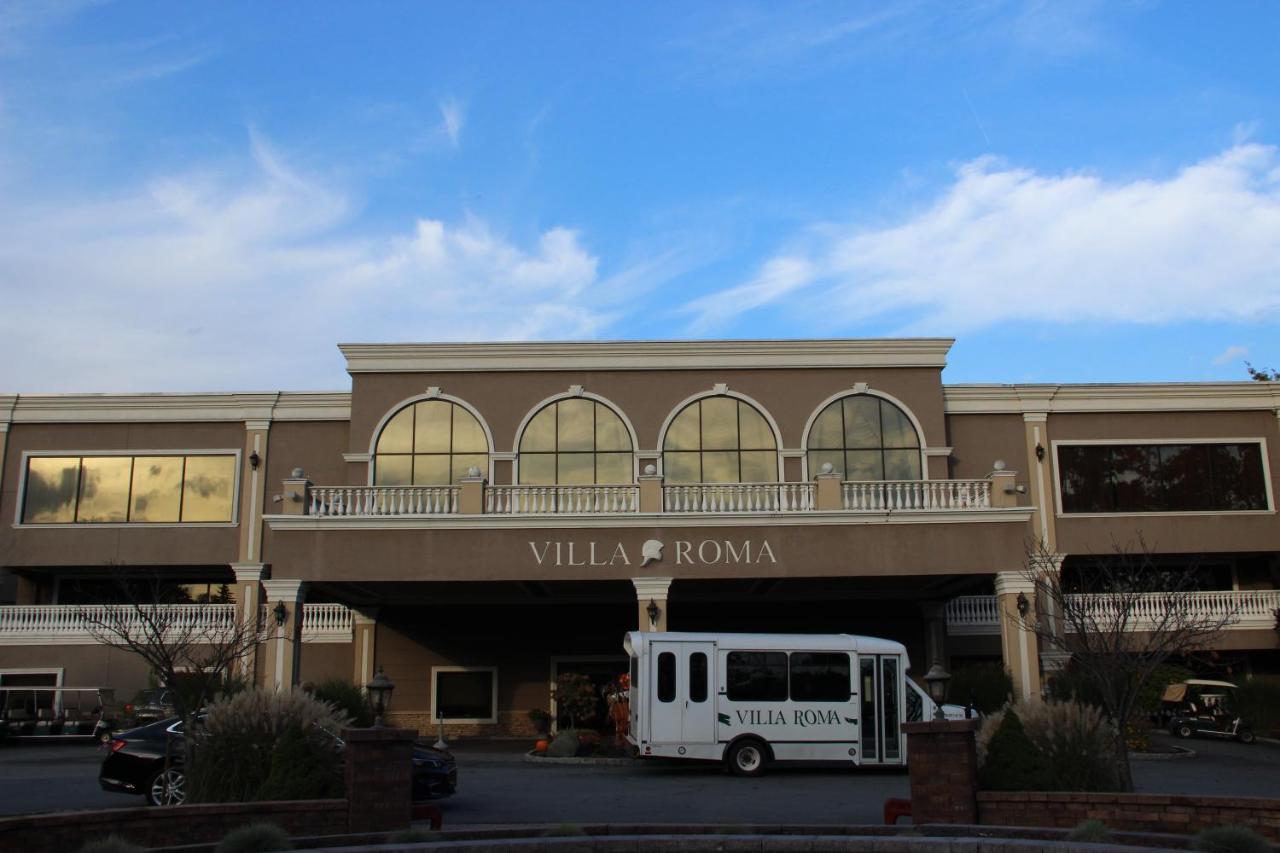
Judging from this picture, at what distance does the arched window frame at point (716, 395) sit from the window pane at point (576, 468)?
1.74m

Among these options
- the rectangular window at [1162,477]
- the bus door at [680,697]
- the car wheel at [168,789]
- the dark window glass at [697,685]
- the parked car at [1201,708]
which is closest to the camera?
the car wheel at [168,789]

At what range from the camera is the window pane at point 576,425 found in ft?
101

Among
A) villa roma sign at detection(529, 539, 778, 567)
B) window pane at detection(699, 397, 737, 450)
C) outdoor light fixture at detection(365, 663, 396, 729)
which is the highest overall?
window pane at detection(699, 397, 737, 450)

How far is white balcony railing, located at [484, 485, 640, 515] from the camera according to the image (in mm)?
25812

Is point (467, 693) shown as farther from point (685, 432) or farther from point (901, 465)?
point (901, 465)

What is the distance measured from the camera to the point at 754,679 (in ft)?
68.6

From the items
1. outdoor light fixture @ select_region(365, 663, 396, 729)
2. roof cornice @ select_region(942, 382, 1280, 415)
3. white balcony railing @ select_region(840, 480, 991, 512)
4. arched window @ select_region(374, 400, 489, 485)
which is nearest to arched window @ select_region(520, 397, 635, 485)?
arched window @ select_region(374, 400, 489, 485)

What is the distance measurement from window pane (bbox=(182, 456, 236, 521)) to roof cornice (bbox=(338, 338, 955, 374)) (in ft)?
14.7

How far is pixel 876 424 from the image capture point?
30906 mm

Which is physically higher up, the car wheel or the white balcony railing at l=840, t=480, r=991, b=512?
the white balcony railing at l=840, t=480, r=991, b=512

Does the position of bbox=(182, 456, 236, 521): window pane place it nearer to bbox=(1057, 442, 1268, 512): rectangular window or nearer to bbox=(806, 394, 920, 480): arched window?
bbox=(806, 394, 920, 480): arched window

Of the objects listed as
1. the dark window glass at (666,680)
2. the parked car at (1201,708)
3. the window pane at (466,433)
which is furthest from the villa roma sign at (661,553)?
the parked car at (1201,708)

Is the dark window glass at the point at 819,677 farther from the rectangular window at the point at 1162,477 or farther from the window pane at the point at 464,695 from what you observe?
the window pane at the point at 464,695

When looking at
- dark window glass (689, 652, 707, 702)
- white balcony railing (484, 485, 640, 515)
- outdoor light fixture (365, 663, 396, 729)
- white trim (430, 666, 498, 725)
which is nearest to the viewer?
outdoor light fixture (365, 663, 396, 729)
